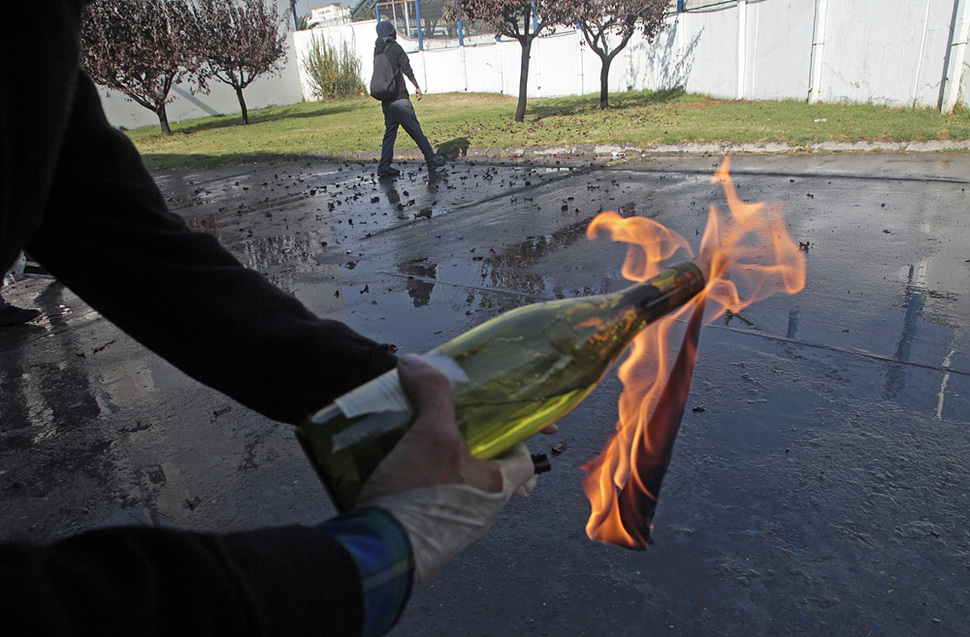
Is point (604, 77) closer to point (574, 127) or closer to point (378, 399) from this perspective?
point (574, 127)

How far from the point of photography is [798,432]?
283cm

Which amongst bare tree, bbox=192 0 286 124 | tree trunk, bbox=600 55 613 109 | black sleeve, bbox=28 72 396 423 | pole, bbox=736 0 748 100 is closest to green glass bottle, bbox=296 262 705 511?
black sleeve, bbox=28 72 396 423

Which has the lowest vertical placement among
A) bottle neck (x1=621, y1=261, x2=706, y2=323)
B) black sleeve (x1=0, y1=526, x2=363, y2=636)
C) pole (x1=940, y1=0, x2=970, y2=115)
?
black sleeve (x1=0, y1=526, x2=363, y2=636)

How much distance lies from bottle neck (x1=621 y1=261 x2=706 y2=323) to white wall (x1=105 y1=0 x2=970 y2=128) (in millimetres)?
12865

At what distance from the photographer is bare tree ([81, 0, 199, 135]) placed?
67.6ft

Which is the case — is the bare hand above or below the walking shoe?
above

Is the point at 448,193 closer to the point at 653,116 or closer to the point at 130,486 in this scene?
the point at 130,486

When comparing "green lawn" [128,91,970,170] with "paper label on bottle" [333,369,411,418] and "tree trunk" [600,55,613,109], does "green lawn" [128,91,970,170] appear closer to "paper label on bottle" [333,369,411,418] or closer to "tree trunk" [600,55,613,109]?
"tree trunk" [600,55,613,109]

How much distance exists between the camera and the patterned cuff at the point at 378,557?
36.2 inches

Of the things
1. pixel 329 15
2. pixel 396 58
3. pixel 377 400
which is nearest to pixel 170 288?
pixel 377 400

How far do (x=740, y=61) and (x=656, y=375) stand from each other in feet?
54.1

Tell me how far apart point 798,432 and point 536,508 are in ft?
3.93

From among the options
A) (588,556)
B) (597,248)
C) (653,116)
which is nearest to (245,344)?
(588,556)

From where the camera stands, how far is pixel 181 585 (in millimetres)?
766
